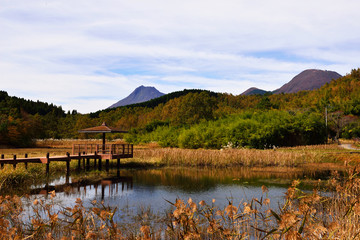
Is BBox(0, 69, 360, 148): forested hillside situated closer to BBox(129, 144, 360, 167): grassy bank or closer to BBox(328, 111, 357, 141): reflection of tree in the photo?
BBox(328, 111, 357, 141): reflection of tree

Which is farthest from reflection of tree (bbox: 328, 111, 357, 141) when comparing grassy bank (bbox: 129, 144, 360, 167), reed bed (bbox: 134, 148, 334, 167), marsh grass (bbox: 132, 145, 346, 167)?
reed bed (bbox: 134, 148, 334, 167)

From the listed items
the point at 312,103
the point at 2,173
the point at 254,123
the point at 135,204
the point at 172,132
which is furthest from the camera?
the point at 312,103

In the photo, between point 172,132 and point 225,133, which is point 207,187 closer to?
point 225,133

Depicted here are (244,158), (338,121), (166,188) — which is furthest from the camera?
(338,121)

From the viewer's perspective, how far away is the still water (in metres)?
11.5

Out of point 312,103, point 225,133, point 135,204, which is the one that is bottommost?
point 135,204

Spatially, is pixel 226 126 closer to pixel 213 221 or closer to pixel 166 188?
pixel 166 188

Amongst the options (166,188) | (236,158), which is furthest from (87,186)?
(236,158)

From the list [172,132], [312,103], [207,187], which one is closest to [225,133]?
[172,132]

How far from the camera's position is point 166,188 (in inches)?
564

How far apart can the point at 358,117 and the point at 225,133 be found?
27210 millimetres

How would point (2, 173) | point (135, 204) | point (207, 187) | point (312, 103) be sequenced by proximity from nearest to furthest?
point (135, 204) < point (2, 173) < point (207, 187) < point (312, 103)

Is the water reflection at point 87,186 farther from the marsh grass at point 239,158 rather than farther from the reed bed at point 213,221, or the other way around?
the marsh grass at point 239,158

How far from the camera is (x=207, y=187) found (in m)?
14.5
